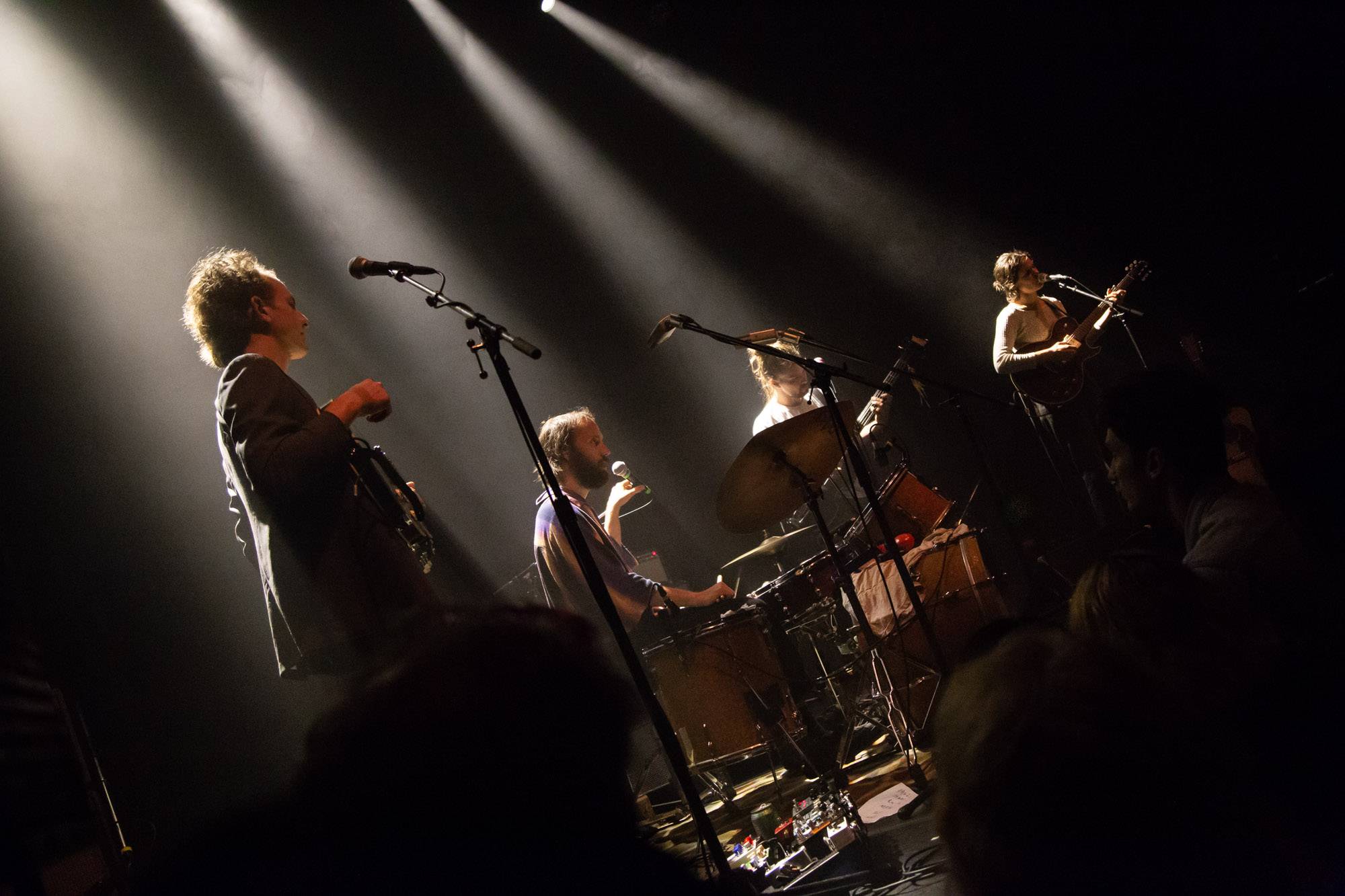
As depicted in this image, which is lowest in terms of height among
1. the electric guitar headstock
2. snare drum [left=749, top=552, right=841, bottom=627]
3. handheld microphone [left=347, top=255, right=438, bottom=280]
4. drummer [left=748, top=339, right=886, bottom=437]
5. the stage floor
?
the stage floor

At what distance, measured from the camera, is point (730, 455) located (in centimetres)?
679

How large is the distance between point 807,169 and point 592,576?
5.53 meters

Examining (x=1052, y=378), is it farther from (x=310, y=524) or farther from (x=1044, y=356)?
(x=310, y=524)

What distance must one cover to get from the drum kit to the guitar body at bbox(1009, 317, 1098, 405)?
6.57 ft

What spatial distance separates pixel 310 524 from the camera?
2.11 meters

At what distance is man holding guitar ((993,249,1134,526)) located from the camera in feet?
18.5

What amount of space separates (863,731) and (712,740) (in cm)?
111

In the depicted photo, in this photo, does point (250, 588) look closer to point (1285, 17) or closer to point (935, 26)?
point (935, 26)

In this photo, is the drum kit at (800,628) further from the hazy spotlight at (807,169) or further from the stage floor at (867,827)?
the hazy spotlight at (807,169)

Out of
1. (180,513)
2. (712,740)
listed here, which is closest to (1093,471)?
(712,740)

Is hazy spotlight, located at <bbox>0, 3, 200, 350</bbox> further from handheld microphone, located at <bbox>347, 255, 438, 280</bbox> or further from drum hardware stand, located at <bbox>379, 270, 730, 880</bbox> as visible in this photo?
drum hardware stand, located at <bbox>379, 270, 730, 880</bbox>

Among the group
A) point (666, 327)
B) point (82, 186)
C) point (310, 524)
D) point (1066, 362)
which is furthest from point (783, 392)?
point (82, 186)

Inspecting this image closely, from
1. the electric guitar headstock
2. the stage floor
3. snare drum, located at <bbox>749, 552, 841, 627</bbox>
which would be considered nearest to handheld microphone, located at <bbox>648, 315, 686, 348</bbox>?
snare drum, located at <bbox>749, 552, 841, 627</bbox>

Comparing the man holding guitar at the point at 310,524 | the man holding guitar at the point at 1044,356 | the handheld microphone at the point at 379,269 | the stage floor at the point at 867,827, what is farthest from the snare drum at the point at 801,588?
the man holding guitar at the point at 1044,356
